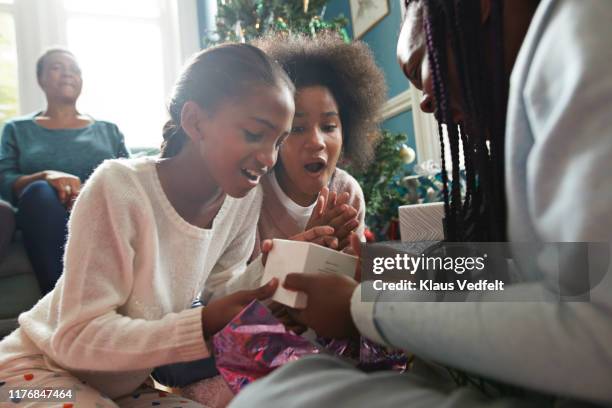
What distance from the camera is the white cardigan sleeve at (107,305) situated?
2.12ft

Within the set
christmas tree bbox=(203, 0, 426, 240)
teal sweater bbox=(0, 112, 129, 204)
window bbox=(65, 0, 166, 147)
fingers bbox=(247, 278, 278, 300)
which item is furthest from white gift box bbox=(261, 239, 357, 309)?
window bbox=(65, 0, 166, 147)

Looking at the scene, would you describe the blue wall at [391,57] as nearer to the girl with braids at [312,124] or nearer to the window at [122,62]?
the girl with braids at [312,124]

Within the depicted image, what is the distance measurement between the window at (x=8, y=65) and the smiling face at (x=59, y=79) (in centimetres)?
145

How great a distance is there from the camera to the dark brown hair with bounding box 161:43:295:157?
30.5 inches

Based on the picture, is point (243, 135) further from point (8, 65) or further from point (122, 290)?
point (8, 65)

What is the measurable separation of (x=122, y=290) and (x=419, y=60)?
1.73ft

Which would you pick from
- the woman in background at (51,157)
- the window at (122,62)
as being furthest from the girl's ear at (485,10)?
the window at (122,62)

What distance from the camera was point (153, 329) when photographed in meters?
0.65

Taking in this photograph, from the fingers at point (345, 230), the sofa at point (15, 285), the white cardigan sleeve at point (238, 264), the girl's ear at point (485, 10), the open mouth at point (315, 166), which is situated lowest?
the sofa at point (15, 285)

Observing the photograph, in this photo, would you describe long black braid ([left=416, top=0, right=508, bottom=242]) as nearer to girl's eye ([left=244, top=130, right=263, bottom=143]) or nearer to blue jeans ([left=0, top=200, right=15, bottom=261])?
girl's eye ([left=244, top=130, right=263, bottom=143])

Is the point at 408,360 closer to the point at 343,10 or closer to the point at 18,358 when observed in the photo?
the point at 18,358

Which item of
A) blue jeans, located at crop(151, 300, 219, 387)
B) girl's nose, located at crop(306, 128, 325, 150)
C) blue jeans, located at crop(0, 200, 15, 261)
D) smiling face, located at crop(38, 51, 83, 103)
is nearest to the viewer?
blue jeans, located at crop(151, 300, 219, 387)

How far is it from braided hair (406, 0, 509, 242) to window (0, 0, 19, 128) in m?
3.41

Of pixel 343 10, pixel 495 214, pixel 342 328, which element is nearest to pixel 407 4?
pixel 495 214
